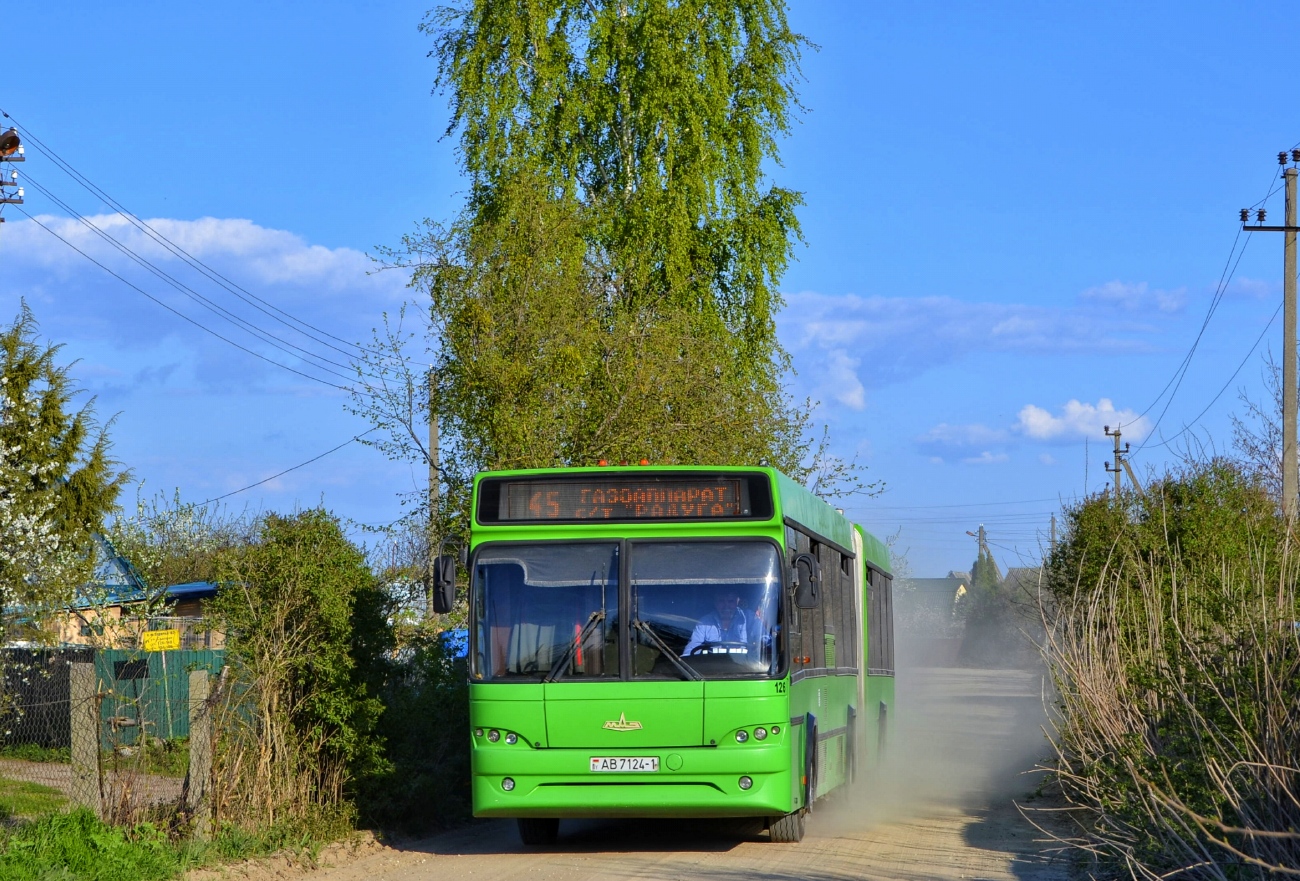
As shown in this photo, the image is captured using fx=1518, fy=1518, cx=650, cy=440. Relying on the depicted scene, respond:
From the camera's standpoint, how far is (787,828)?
42.4 ft

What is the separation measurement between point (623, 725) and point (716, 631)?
104cm

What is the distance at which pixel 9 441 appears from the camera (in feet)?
88.4

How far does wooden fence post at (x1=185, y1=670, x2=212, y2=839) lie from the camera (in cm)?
1190

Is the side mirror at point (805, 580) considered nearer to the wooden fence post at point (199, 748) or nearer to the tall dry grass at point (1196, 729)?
the tall dry grass at point (1196, 729)

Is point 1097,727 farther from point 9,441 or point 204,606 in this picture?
point 9,441

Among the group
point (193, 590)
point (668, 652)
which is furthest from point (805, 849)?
point (193, 590)

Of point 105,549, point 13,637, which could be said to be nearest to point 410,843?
point 13,637

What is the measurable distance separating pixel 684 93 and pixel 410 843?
18.5 m

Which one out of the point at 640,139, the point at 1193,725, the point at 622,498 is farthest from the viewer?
the point at 640,139

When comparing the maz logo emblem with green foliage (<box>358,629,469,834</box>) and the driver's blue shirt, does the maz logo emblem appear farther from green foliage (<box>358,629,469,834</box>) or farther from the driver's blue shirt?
green foliage (<box>358,629,469,834</box>)

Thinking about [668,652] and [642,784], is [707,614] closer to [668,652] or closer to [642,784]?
[668,652]

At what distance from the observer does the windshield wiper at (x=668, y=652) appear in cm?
1191

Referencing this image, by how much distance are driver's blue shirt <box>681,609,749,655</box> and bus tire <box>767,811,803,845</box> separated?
185 centimetres

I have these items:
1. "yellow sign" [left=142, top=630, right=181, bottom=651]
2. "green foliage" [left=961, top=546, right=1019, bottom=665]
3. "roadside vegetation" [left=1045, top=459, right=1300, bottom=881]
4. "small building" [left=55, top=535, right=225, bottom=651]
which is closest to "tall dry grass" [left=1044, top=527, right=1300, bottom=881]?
"roadside vegetation" [left=1045, top=459, right=1300, bottom=881]
